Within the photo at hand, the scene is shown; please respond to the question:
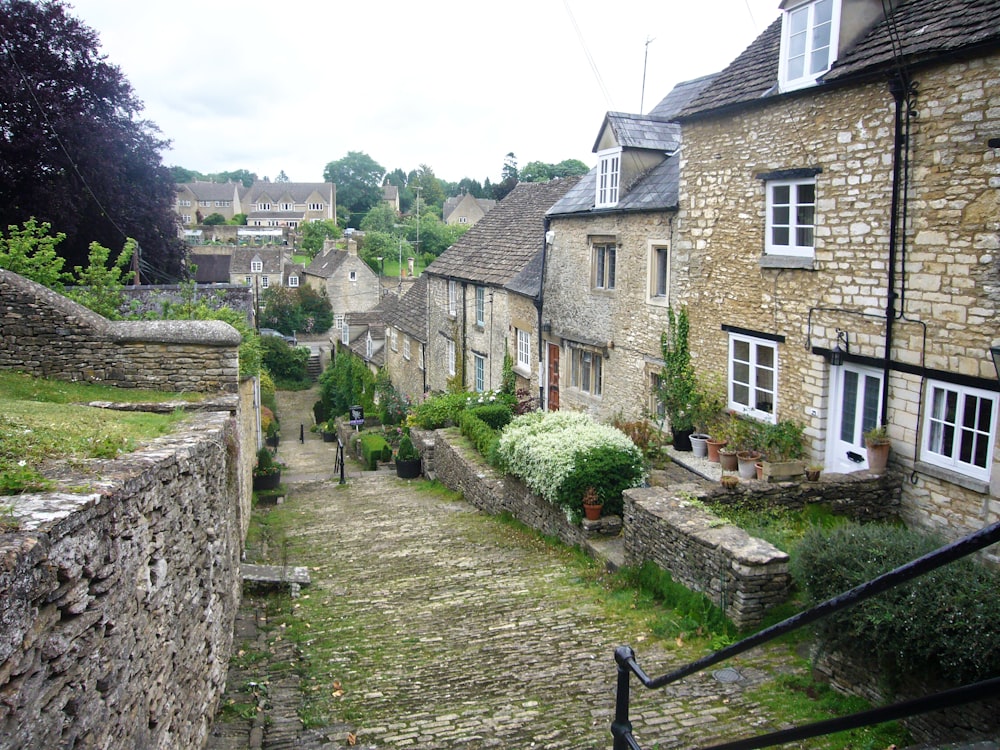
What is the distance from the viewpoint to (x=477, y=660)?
8438 millimetres

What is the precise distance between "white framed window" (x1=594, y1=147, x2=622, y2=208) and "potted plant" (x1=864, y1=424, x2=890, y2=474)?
902cm

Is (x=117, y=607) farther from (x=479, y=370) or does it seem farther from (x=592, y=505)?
(x=479, y=370)

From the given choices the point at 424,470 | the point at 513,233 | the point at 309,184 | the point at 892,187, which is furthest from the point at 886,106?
the point at 309,184

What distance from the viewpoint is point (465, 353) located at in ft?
94.5

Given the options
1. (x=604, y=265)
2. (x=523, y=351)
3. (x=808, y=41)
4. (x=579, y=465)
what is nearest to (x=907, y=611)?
(x=579, y=465)

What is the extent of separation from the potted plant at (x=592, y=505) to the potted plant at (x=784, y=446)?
259 centimetres

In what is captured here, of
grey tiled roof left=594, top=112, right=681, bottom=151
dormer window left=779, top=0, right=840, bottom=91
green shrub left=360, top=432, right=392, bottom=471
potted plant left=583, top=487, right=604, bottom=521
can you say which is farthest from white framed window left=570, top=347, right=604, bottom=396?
green shrub left=360, top=432, right=392, bottom=471

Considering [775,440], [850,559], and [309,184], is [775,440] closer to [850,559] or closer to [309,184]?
[850,559]

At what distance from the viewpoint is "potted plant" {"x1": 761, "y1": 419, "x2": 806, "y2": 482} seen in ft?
39.6

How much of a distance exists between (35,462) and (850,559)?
21.1ft

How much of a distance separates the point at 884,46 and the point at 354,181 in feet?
482

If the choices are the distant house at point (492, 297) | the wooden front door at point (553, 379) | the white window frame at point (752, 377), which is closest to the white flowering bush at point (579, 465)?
the white window frame at point (752, 377)

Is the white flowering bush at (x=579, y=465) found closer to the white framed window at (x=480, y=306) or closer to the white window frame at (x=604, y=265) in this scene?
the white window frame at (x=604, y=265)

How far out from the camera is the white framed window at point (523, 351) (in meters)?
23.8
